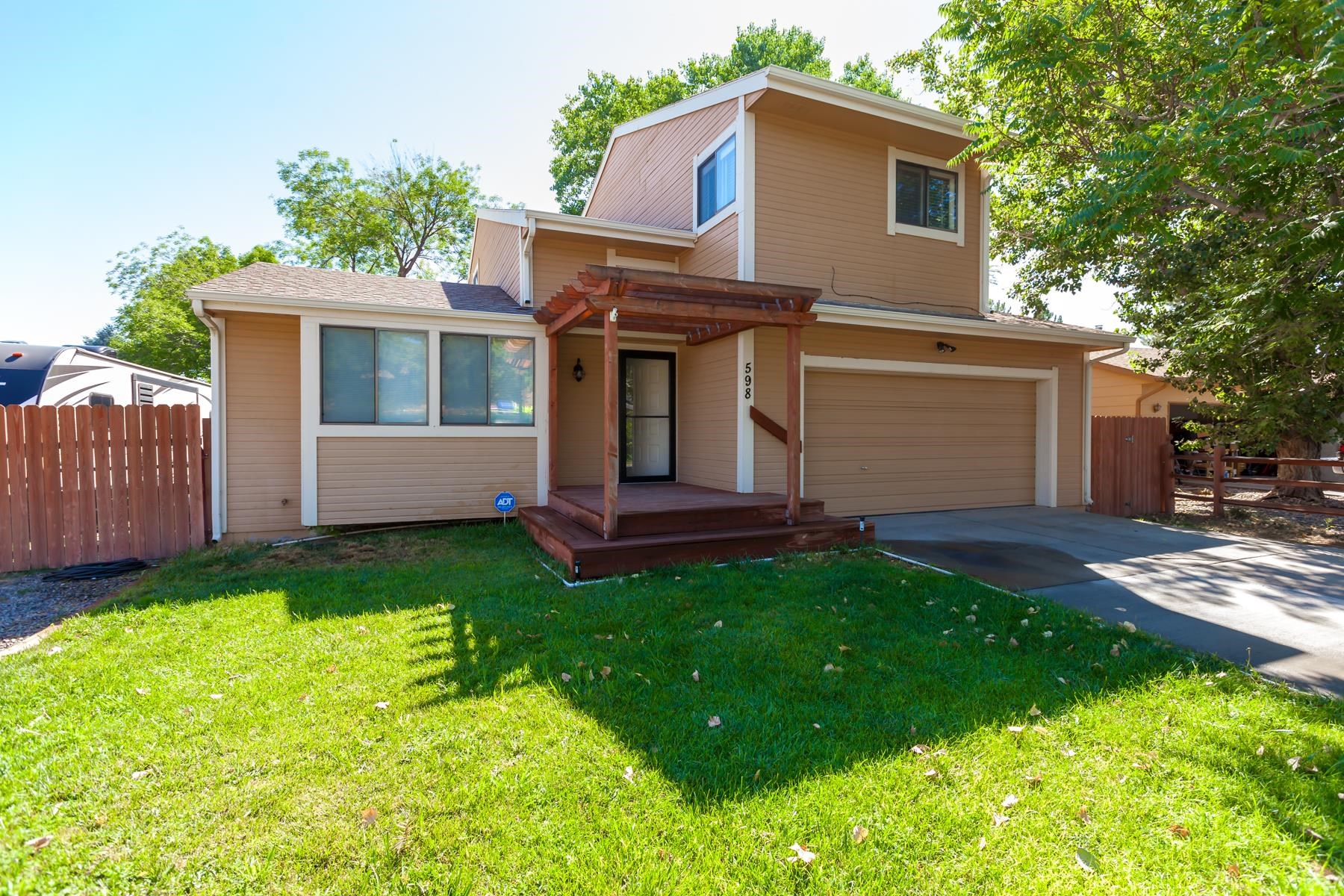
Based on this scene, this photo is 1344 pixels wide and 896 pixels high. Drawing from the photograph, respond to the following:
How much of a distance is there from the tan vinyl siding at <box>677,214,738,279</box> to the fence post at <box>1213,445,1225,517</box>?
8.59 m

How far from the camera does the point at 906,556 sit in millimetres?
6180

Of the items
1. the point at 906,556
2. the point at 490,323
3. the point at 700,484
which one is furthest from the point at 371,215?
the point at 906,556

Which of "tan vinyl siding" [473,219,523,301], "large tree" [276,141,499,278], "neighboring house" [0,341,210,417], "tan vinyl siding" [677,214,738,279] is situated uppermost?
"large tree" [276,141,499,278]

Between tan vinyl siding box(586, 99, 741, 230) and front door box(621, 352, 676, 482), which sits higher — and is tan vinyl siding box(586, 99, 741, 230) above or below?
A: above

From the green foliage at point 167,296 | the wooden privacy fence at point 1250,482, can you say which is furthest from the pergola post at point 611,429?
the green foliage at point 167,296

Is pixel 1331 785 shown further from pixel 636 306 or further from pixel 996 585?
pixel 636 306

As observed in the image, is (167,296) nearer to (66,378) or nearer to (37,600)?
(66,378)

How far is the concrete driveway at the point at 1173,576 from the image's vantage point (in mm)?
3826

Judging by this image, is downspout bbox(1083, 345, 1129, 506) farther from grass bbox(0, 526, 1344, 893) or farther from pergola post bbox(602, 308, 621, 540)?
pergola post bbox(602, 308, 621, 540)

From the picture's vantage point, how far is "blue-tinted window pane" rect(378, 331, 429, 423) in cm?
779

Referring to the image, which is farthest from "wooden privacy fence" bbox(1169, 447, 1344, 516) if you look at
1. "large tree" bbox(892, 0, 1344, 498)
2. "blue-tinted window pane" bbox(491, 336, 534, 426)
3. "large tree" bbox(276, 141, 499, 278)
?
"large tree" bbox(276, 141, 499, 278)

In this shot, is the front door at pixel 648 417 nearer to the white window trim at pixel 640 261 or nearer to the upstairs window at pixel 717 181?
the white window trim at pixel 640 261

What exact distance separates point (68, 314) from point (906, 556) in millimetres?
51335

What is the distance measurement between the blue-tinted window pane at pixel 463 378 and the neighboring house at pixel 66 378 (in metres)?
6.50
